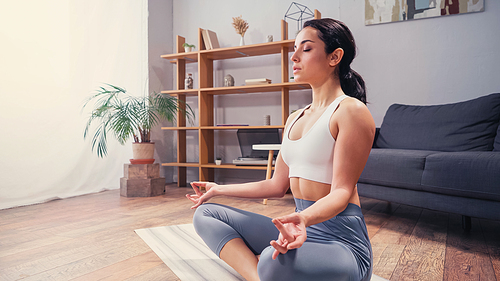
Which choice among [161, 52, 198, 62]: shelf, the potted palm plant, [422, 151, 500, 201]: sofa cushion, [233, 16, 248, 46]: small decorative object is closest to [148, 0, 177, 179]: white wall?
[161, 52, 198, 62]: shelf

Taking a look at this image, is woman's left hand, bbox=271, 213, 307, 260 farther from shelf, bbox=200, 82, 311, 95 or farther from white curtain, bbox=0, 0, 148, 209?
white curtain, bbox=0, 0, 148, 209

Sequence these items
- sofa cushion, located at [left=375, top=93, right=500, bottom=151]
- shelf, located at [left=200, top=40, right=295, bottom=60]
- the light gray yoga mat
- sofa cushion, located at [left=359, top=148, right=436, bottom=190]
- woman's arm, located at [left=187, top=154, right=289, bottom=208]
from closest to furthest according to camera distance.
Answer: woman's arm, located at [left=187, top=154, right=289, bottom=208] → the light gray yoga mat → sofa cushion, located at [left=359, top=148, right=436, bottom=190] → sofa cushion, located at [left=375, top=93, right=500, bottom=151] → shelf, located at [left=200, top=40, right=295, bottom=60]

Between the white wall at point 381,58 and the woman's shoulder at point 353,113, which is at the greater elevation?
the white wall at point 381,58

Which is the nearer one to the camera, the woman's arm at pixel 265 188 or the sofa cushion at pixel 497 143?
the woman's arm at pixel 265 188

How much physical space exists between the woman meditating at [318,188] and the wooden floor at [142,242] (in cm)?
45

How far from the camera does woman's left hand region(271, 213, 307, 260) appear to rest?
2.03 ft

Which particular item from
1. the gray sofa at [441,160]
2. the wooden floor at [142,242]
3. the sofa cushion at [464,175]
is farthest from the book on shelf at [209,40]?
the sofa cushion at [464,175]

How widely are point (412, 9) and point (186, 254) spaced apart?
303 centimetres

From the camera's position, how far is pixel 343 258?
2.48 feet

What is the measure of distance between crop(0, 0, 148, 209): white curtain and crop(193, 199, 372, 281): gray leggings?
2444 millimetres

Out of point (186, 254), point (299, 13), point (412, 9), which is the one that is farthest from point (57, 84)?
point (412, 9)

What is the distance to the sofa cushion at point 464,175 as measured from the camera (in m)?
1.59

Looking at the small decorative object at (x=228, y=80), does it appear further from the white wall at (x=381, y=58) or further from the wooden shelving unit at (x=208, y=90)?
the white wall at (x=381, y=58)

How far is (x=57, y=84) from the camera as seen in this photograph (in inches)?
124
